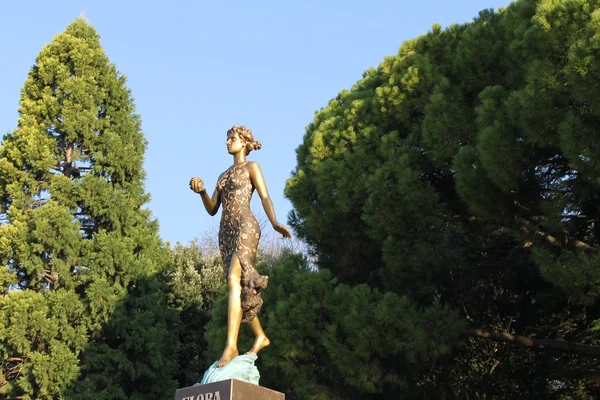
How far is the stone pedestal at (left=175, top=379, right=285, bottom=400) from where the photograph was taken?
6.50 metres

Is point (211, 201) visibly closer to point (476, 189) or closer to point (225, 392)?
point (225, 392)

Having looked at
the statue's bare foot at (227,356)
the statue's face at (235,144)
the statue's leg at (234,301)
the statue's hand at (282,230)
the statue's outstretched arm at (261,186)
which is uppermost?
the statue's face at (235,144)

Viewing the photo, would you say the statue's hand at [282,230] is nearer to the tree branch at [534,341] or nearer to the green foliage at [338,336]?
the green foliage at [338,336]

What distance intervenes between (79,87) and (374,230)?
26.2ft

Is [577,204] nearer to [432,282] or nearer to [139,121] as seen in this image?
[432,282]

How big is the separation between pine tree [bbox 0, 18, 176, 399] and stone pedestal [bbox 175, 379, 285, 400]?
27.6ft

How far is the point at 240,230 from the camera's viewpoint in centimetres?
739

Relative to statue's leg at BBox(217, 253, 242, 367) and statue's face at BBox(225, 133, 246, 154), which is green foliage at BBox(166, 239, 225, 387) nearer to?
statue's face at BBox(225, 133, 246, 154)

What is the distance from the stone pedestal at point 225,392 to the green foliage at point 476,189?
388 cm

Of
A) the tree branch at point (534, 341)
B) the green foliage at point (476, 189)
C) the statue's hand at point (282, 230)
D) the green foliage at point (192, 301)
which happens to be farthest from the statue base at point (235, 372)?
the green foliage at point (192, 301)

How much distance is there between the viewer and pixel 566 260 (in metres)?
9.11

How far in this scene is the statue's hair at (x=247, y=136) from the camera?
26.0ft

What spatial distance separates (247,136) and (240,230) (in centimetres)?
102

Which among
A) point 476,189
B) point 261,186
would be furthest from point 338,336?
point 261,186
